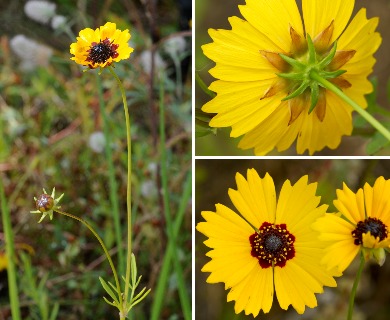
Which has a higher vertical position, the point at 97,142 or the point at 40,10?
the point at 40,10

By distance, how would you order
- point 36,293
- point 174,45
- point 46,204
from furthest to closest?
point 174,45
point 36,293
point 46,204

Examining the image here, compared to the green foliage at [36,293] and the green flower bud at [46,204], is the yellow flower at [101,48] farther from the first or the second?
the green foliage at [36,293]

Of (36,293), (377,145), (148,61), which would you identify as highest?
(148,61)

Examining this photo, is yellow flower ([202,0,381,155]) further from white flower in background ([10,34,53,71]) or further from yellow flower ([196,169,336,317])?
white flower in background ([10,34,53,71])

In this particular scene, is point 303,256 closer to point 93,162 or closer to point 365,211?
point 365,211

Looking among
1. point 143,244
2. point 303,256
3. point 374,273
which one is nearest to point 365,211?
point 303,256

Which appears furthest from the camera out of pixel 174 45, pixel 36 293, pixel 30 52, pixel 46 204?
pixel 30 52

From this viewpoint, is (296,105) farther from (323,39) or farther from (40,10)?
(40,10)

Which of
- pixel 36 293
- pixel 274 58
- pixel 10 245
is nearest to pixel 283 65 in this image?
pixel 274 58
